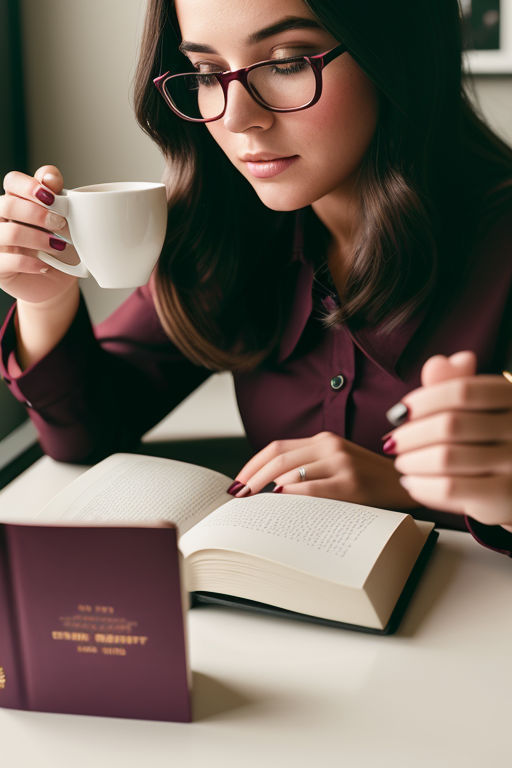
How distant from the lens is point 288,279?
129 cm

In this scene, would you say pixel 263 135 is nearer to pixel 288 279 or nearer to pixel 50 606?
pixel 288 279

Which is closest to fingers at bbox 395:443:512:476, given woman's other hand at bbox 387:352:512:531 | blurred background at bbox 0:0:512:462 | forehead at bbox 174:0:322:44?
woman's other hand at bbox 387:352:512:531

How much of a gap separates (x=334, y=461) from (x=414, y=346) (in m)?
0.25

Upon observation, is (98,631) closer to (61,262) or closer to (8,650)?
(8,650)

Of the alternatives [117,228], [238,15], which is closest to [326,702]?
[117,228]

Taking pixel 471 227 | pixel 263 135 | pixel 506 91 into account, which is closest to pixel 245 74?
pixel 263 135

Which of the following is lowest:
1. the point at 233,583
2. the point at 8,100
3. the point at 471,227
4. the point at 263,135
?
the point at 233,583

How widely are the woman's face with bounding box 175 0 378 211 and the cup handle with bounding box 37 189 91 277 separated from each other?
217mm

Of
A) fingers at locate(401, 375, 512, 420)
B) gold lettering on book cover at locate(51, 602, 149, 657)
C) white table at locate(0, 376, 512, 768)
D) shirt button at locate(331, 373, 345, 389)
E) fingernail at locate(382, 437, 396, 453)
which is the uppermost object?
fingers at locate(401, 375, 512, 420)

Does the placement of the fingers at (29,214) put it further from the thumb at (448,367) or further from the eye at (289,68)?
the thumb at (448,367)

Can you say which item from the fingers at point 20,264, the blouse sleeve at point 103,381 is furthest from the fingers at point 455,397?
the blouse sleeve at point 103,381

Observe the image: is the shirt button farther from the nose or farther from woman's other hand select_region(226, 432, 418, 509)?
the nose

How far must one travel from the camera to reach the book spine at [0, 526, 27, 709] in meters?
0.64

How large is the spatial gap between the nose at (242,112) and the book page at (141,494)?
414mm
